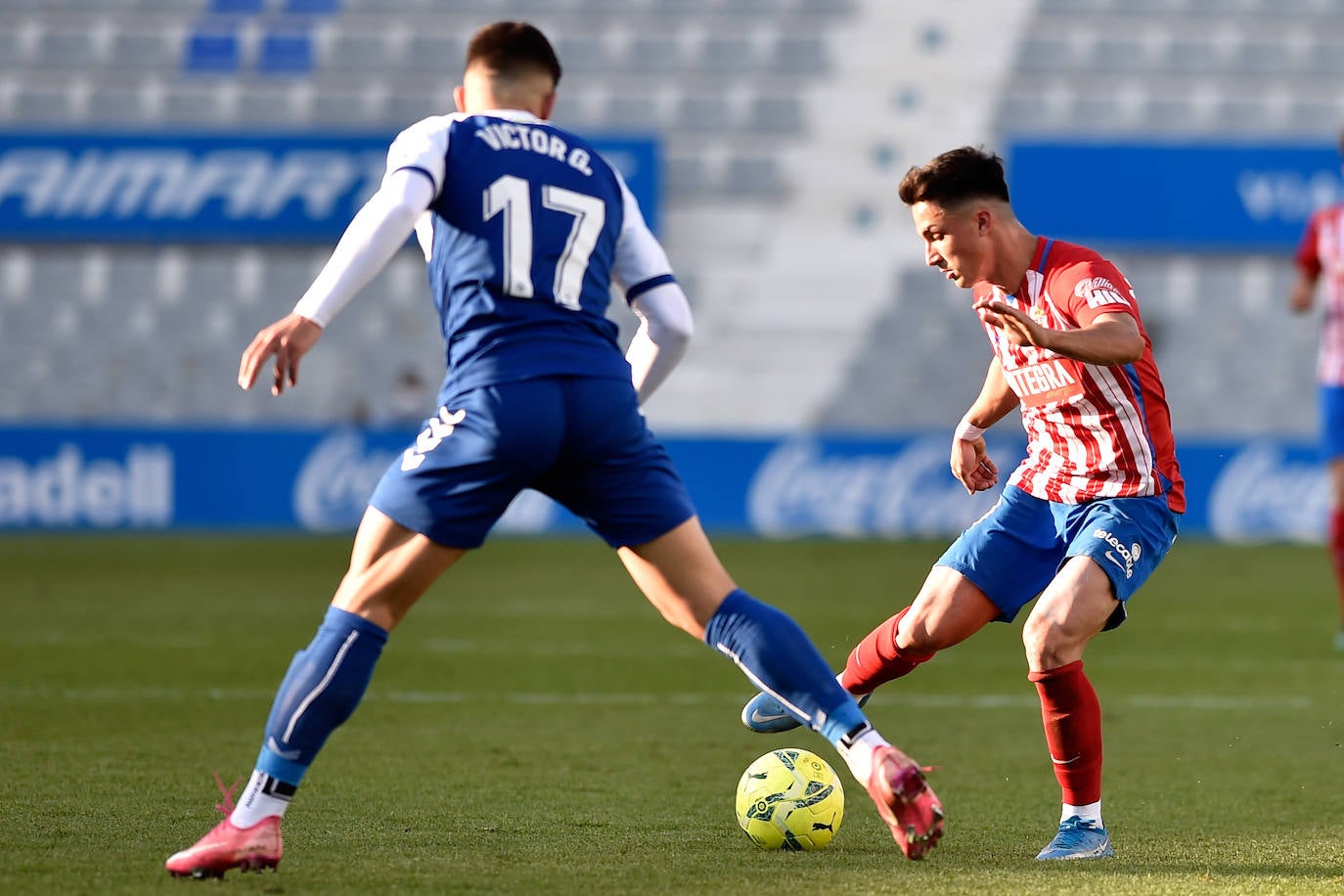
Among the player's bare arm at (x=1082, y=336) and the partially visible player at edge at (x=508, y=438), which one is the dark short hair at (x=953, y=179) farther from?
the partially visible player at edge at (x=508, y=438)

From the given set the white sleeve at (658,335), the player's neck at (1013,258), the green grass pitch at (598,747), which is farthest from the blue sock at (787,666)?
the player's neck at (1013,258)

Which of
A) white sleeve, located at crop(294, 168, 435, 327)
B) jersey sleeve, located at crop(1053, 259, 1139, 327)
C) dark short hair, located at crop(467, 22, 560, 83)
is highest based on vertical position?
dark short hair, located at crop(467, 22, 560, 83)

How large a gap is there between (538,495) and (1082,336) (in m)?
13.0

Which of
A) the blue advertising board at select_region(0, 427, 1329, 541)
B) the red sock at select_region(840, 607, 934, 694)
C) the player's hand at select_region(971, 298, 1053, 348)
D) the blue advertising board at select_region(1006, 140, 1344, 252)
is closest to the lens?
the player's hand at select_region(971, 298, 1053, 348)

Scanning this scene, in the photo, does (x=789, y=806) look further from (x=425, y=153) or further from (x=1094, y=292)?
(x=425, y=153)

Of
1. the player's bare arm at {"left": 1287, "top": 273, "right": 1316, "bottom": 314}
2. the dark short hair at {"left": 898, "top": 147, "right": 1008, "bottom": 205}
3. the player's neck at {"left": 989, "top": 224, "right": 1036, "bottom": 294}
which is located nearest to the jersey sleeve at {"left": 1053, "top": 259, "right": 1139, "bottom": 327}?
the player's neck at {"left": 989, "top": 224, "right": 1036, "bottom": 294}

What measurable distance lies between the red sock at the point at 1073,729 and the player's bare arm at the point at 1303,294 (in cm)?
453

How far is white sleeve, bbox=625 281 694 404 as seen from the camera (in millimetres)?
3850

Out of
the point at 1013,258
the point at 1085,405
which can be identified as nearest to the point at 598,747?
the point at 1085,405

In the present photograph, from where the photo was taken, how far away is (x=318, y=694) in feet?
11.6

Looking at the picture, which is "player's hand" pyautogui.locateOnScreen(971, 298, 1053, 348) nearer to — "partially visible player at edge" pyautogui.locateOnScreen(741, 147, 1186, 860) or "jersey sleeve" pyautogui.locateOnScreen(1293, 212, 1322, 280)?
"partially visible player at edge" pyautogui.locateOnScreen(741, 147, 1186, 860)

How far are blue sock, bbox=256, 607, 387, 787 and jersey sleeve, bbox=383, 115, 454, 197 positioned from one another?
89 cm

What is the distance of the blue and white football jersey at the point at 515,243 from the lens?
11.8 ft

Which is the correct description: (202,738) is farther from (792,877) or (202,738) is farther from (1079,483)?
(1079,483)
